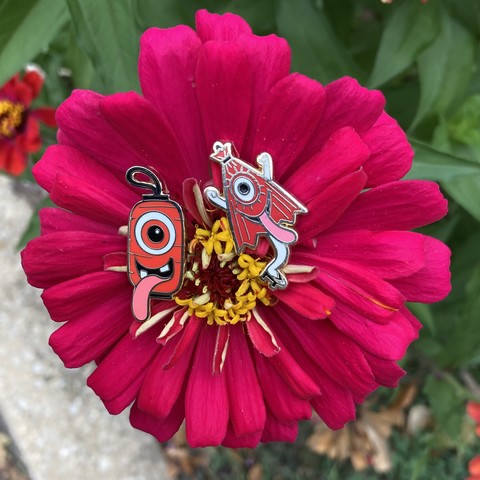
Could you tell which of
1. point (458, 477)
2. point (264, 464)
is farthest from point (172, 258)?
point (458, 477)

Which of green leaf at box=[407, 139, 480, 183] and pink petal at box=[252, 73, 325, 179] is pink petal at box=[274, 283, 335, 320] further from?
green leaf at box=[407, 139, 480, 183]

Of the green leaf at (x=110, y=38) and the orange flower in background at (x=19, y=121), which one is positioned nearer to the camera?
the green leaf at (x=110, y=38)

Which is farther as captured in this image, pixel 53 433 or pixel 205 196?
pixel 53 433

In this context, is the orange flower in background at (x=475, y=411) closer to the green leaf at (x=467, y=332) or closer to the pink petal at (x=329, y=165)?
the green leaf at (x=467, y=332)

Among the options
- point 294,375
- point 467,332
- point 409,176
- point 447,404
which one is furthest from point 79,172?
point 447,404

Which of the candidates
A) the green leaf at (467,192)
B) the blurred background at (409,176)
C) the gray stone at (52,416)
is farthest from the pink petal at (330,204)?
the gray stone at (52,416)

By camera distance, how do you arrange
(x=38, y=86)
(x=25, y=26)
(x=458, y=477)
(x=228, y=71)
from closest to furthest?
1. (x=228, y=71)
2. (x=25, y=26)
3. (x=38, y=86)
4. (x=458, y=477)

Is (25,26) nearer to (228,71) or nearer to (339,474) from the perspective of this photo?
(228,71)
